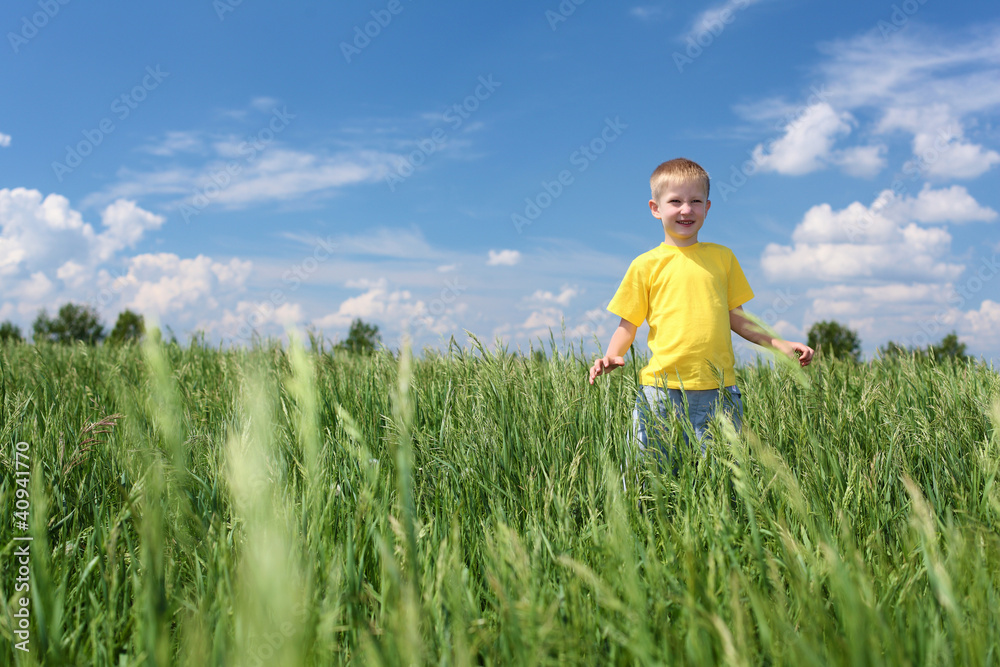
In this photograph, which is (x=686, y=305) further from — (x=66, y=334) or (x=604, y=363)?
(x=66, y=334)

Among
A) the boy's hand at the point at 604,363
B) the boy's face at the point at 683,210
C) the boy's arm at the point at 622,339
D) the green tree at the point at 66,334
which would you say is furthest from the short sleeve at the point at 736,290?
the green tree at the point at 66,334

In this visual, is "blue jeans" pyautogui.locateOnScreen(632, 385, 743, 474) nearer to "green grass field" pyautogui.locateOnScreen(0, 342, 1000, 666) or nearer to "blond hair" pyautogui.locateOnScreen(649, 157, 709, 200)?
"green grass field" pyautogui.locateOnScreen(0, 342, 1000, 666)

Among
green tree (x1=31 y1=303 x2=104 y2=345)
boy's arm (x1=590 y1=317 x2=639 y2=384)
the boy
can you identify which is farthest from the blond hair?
green tree (x1=31 y1=303 x2=104 y2=345)

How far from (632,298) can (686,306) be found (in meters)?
0.27

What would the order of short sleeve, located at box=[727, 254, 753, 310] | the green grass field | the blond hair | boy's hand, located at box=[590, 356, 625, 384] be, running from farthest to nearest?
short sleeve, located at box=[727, 254, 753, 310] < the blond hair < boy's hand, located at box=[590, 356, 625, 384] < the green grass field

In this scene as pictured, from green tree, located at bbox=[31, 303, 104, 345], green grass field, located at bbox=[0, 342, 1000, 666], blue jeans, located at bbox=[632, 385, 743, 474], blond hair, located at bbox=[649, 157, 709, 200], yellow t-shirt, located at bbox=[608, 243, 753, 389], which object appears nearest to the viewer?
green grass field, located at bbox=[0, 342, 1000, 666]

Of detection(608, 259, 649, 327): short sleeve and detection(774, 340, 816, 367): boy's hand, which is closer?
detection(774, 340, 816, 367): boy's hand

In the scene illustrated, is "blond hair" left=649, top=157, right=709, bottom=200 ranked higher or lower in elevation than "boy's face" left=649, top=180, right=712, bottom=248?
higher

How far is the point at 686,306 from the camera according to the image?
3.02 meters

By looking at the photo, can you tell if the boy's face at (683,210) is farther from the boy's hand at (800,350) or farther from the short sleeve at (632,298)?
the boy's hand at (800,350)

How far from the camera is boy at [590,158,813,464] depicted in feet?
9.74

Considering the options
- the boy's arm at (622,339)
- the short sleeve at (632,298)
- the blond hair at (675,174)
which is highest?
the blond hair at (675,174)

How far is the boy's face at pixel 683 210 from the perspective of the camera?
121 inches

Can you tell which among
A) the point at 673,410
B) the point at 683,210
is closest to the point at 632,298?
the point at 683,210
